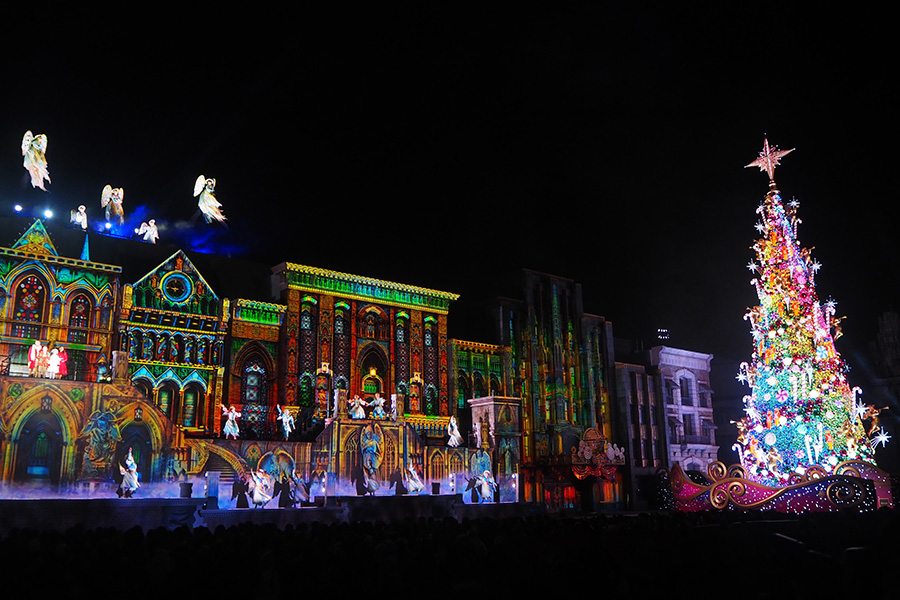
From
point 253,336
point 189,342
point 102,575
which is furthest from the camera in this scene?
point 253,336

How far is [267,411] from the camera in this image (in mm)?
39406

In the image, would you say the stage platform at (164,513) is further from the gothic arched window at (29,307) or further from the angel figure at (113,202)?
the angel figure at (113,202)

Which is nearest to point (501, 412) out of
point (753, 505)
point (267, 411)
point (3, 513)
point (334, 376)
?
point (334, 376)

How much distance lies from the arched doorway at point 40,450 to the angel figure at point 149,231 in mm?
12610

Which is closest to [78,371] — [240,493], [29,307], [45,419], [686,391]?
[29,307]

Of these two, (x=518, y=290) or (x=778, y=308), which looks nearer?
(x=778, y=308)

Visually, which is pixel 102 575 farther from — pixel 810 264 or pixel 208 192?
pixel 208 192

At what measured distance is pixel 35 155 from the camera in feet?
118

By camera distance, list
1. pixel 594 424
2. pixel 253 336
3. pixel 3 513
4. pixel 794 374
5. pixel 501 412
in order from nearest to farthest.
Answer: pixel 3 513 → pixel 794 374 → pixel 253 336 → pixel 501 412 → pixel 594 424

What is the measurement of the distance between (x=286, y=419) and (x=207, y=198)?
14.2 metres

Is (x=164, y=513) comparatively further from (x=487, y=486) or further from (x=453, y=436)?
(x=453, y=436)

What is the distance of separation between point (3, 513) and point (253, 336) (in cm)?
1745

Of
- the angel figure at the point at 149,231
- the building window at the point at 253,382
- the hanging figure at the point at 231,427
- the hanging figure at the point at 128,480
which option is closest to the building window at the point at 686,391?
the building window at the point at 253,382

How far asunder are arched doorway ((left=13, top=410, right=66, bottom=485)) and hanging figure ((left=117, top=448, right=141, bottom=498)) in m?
2.65
